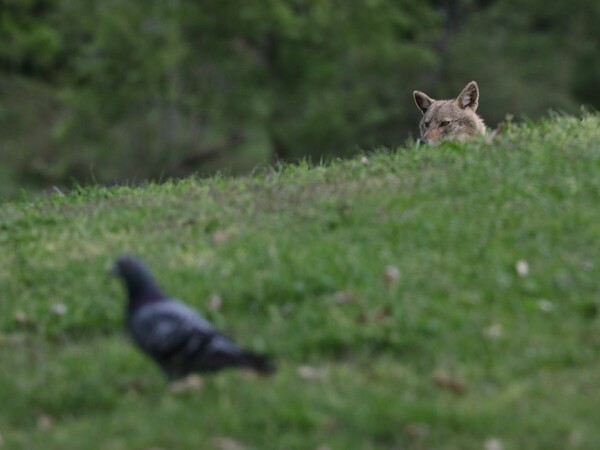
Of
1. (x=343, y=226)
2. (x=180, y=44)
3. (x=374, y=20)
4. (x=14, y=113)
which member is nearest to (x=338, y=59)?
(x=374, y=20)

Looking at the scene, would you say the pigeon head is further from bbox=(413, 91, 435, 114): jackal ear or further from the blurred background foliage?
the blurred background foliage

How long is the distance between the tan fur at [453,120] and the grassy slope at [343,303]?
3.13ft

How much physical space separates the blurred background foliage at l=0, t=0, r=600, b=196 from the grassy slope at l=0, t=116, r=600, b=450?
2129cm

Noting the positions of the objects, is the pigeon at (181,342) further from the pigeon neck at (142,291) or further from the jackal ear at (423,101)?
the jackal ear at (423,101)

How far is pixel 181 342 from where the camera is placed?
21.4ft

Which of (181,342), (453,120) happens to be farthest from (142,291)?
(453,120)

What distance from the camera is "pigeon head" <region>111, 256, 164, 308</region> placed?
6.90 m

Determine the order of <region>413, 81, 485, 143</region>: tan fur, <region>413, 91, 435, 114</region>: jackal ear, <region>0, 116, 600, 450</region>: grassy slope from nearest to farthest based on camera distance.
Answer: <region>0, 116, 600, 450</region>: grassy slope
<region>413, 81, 485, 143</region>: tan fur
<region>413, 91, 435, 114</region>: jackal ear

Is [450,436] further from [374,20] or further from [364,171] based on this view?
[374,20]

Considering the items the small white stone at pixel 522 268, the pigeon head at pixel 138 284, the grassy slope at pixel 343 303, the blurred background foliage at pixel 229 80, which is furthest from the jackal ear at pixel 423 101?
the blurred background foliage at pixel 229 80

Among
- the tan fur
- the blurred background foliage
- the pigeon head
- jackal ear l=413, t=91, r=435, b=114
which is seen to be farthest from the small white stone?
the blurred background foliage

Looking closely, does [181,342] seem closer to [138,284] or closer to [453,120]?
[138,284]

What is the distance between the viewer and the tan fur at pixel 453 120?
468 inches

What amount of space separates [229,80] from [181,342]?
26223 millimetres
